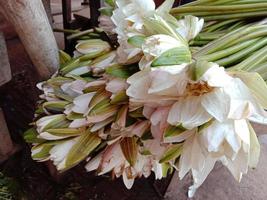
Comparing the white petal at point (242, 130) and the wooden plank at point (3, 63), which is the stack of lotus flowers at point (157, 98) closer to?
the white petal at point (242, 130)

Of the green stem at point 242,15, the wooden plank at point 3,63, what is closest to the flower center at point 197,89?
the green stem at point 242,15

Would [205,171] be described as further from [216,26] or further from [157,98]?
[216,26]

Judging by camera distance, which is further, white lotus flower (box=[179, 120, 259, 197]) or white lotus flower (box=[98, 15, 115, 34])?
white lotus flower (box=[98, 15, 115, 34])

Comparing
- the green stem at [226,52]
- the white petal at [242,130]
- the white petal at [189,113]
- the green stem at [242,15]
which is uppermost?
the green stem at [242,15]

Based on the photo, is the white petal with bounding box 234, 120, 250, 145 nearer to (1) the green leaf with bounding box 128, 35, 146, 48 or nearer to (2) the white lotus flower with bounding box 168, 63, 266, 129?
(2) the white lotus flower with bounding box 168, 63, 266, 129

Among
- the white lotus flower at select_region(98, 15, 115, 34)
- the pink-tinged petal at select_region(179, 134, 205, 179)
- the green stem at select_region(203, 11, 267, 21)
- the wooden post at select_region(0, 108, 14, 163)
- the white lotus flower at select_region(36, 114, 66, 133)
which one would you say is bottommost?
the wooden post at select_region(0, 108, 14, 163)

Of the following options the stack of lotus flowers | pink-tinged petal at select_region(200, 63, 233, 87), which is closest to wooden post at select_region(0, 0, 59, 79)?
the stack of lotus flowers

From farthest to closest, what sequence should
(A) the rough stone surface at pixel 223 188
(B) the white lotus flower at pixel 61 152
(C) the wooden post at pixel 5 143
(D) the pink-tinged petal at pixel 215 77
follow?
(A) the rough stone surface at pixel 223 188, (C) the wooden post at pixel 5 143, (B) the white lotus flower at pixel 61 152, (D) the pink-tinged petal at pixel 215 77
